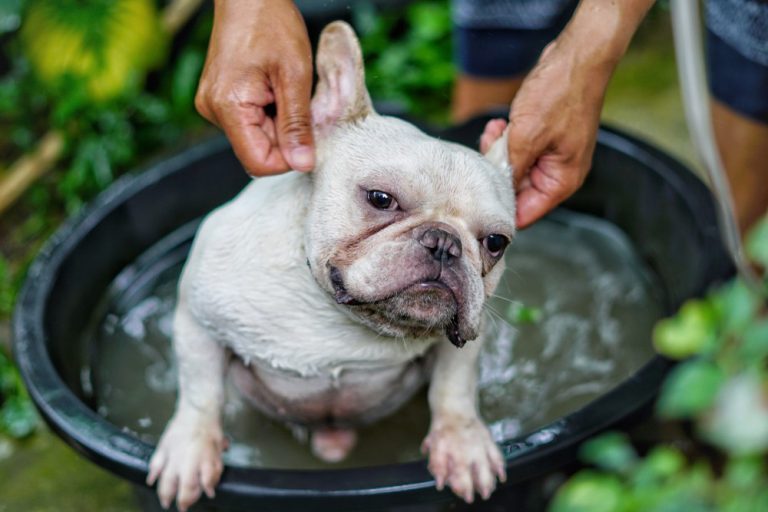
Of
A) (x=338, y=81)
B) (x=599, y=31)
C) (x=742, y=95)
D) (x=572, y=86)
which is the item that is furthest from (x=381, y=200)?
(x=742, y=95)

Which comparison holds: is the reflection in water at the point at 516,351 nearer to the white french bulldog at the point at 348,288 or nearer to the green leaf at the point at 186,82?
the white french bulldog at the point at 348,288

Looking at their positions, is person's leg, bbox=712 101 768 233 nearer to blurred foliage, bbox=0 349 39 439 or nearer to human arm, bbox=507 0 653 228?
human arm, bbox=507 0 653 228

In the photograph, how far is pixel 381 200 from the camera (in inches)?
71.6

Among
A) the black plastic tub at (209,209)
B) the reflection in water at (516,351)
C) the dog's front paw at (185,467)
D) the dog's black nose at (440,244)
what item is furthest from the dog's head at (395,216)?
the reflection in water at (516,351)

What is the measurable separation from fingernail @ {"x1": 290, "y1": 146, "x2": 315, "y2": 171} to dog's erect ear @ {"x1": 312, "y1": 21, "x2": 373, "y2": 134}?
0.30ft

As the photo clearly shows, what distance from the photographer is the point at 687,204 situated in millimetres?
2734

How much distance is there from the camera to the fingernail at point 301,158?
1.89 meters

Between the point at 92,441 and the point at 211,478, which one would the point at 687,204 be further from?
the point at 92,441

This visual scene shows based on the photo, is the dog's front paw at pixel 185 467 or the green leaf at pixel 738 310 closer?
the green leaf at pixel 738 310

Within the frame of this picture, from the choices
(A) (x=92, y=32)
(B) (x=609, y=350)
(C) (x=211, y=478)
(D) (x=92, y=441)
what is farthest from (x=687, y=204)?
(A) (x=92, y=32)

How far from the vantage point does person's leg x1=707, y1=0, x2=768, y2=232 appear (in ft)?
8.50

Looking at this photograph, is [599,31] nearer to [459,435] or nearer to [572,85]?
[572,85]

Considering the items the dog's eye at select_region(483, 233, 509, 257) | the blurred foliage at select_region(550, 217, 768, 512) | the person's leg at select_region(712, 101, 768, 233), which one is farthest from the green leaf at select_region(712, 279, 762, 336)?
the person's leg at select_region(712, 101, 768, 233)

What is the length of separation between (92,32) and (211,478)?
2.31m
